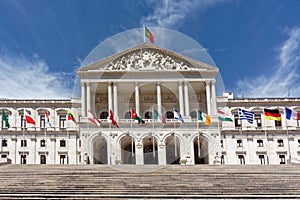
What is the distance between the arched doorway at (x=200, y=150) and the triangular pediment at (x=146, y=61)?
9.92m

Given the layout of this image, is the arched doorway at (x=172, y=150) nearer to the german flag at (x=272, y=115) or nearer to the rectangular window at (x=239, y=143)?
the rectangular window at (x=239, y=143)

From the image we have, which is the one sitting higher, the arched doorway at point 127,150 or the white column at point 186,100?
the white column at point 186,100

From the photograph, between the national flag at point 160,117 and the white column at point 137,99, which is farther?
the white column at point 137,99

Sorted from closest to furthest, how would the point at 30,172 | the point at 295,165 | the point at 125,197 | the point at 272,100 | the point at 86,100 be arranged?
the point at 125,197 → the point at 30,172 → the point at 295,165 → the point at 86,100 → the point at 272,100

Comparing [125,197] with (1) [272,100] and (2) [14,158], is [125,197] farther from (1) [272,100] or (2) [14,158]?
(1) [272,100]

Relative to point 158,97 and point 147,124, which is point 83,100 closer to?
point 147,124

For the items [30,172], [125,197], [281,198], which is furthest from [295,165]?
[30,172]

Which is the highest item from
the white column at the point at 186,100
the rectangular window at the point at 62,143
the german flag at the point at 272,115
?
the white column at the point at 186,100

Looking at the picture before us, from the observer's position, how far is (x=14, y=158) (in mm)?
56594

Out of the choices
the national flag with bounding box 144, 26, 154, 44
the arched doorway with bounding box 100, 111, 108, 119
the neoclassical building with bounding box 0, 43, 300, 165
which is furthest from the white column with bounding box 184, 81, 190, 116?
the arched doorway with bounding box 100, 111, 108, 119

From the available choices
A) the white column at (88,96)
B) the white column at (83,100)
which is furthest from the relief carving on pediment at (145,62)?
the white column at (83,100)

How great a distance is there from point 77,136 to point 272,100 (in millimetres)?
30127

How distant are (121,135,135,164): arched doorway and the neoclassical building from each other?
137 mm

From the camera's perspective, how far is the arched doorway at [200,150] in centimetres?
5138
